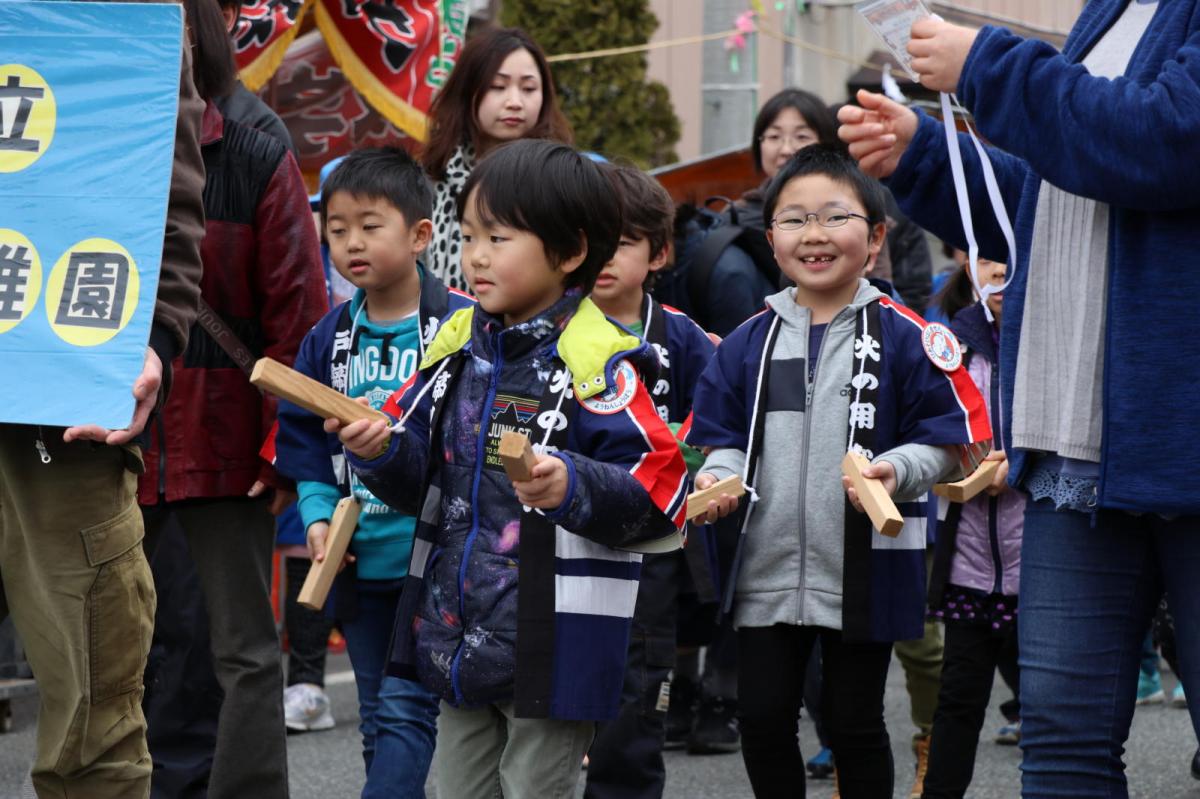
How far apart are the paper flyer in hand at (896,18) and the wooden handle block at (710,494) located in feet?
3.46

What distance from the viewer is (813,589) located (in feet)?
13.1

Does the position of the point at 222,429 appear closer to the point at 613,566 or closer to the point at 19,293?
the point at 19,293

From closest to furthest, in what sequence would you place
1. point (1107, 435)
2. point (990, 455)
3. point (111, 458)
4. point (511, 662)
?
point (1107, 435) → point (511, 662) → point (111, 458) → point (990, 455)

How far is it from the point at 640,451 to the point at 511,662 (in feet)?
1.44

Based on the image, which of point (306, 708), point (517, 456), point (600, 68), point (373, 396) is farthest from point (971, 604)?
point (600, 68)

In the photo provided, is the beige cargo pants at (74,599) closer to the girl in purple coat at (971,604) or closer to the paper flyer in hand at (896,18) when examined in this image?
the paper flyer in hand at (896,18)

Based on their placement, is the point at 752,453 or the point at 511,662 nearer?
the point at 511,662

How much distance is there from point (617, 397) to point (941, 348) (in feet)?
3.98

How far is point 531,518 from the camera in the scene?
3.11 metres

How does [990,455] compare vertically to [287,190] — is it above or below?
below

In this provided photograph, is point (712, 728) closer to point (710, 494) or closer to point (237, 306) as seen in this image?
point (710, 494)

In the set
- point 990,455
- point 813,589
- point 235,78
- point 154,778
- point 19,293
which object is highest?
point 235,78

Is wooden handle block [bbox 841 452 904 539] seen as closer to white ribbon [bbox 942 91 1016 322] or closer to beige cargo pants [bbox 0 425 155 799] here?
white ribbon [bbox 942 91 1016 322]

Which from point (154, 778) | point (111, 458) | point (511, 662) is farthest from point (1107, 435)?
point (154, 778)
